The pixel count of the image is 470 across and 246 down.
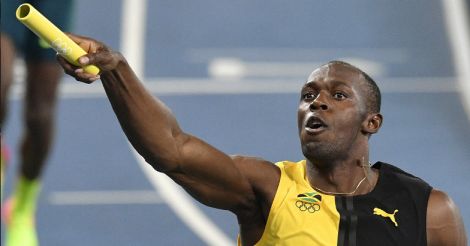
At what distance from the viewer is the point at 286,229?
14.2ft

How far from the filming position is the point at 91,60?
12.2ft

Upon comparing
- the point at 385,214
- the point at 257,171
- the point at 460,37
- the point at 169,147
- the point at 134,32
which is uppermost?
the point at 169,147

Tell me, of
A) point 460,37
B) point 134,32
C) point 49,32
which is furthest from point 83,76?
point 460,37

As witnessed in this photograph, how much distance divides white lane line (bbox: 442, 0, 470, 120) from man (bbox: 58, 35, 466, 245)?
175 inches

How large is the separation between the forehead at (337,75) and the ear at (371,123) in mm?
160

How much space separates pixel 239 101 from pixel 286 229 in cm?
483

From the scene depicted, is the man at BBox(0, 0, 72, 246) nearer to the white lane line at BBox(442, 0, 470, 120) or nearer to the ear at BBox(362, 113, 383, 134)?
Result: the ear at BBox(362, 113, 383, 134)

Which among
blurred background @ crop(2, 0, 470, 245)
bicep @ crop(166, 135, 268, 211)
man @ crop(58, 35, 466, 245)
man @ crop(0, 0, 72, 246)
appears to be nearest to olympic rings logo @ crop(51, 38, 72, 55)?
man @ crop(58, 35, 466, 245)

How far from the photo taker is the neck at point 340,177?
4.54 meters

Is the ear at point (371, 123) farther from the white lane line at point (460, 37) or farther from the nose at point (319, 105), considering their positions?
the white lane line at point (460, 37)

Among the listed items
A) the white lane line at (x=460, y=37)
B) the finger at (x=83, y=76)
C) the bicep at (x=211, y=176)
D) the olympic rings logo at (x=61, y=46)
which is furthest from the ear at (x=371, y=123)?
the white lane line at (x=460, y=37)

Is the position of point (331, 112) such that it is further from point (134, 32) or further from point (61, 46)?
point (134, 32)

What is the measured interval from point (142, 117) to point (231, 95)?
529 cm

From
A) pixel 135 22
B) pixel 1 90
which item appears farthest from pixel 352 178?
pixel 135 22
